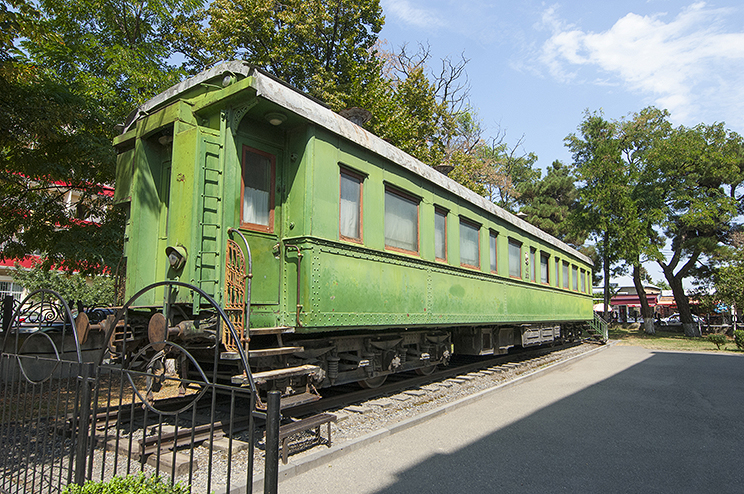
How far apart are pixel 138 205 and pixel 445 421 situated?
4576 mm

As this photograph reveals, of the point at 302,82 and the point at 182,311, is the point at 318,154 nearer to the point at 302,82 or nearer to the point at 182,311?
the point at 182,311

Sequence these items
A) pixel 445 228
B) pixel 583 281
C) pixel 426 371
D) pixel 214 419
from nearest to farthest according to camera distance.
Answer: pixel 214 419 → pixel 445 228 → pixel 426 371 → pixel 583 281

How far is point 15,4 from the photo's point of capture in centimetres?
725

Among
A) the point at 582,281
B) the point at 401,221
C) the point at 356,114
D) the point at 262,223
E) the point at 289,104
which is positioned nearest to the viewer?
the point at 289,104

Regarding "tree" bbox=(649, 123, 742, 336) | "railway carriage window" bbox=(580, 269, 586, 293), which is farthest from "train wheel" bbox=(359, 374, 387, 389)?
"tree" bbox=(649, 123, 742, 336)

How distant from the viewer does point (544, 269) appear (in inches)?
515

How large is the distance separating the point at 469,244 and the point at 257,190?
4740 mm

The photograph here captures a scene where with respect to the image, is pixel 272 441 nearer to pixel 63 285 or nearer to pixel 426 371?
pixel 426 371

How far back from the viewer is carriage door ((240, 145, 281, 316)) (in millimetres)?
5168

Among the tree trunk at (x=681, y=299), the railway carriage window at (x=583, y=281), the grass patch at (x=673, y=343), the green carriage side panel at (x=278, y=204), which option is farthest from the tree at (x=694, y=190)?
the green carriage side panel at (x=278, y=204)

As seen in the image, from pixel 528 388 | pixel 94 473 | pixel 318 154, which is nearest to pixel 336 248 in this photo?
pixel 318 154

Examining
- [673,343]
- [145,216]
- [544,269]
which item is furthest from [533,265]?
[673,343]

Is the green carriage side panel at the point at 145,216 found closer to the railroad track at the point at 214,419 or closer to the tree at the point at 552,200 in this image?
the railroad track at the point at 214,419

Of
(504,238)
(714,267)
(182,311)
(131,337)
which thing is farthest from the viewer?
(714,267)
